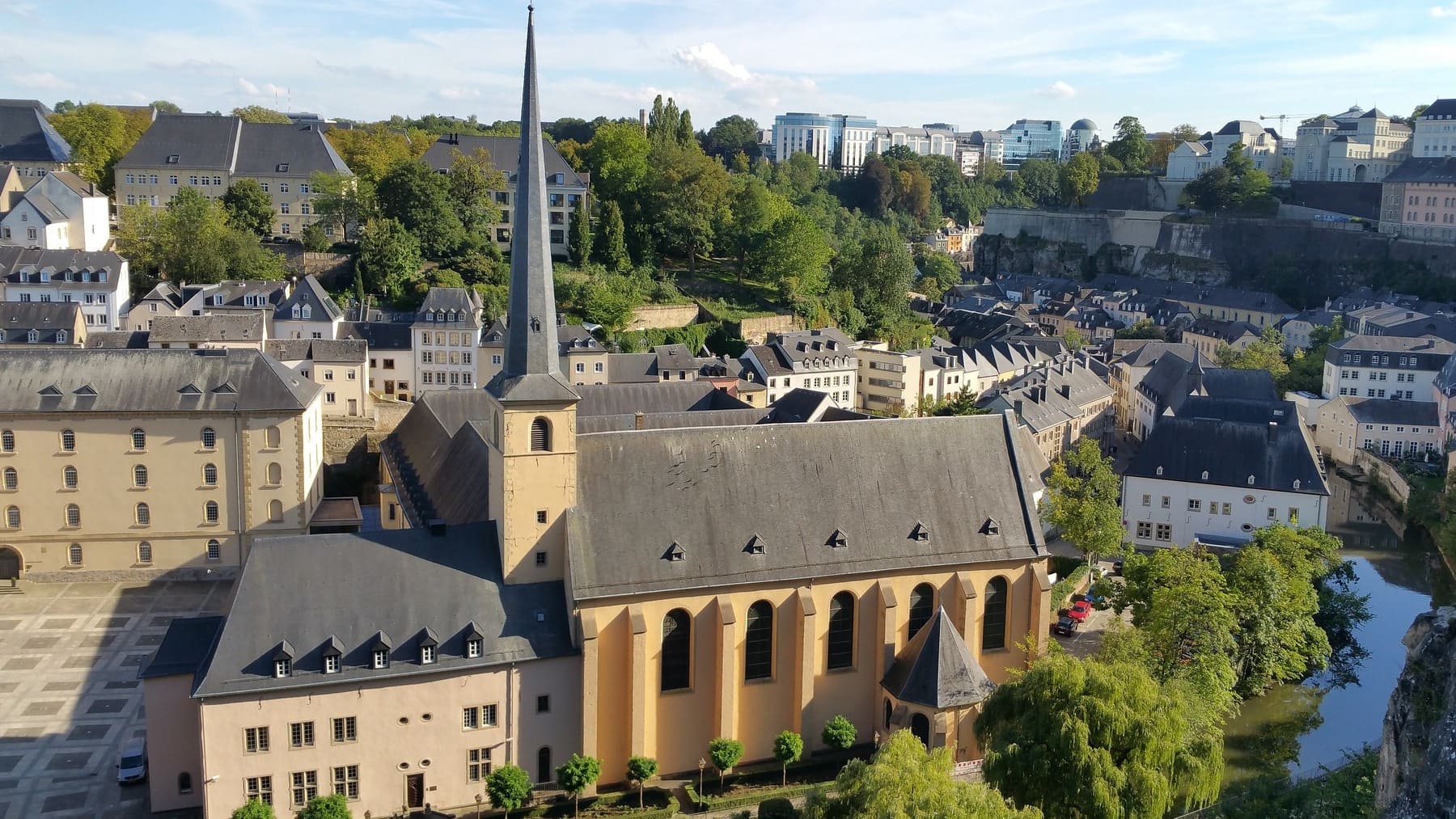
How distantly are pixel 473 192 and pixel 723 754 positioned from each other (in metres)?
66.1

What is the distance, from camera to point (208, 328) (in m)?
68.2

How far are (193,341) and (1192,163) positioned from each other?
135524 mm

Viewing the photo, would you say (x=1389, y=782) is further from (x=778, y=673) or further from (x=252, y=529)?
(x=252, y=529)

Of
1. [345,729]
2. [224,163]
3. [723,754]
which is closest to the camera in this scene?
[345,729]

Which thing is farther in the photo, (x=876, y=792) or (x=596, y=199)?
(x=596, y=199)

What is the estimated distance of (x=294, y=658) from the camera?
30.1 metres

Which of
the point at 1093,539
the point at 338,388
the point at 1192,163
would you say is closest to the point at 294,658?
the point at 1093,539

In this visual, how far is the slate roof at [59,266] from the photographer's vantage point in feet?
238

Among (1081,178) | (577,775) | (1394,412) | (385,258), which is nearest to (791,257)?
(385,258)

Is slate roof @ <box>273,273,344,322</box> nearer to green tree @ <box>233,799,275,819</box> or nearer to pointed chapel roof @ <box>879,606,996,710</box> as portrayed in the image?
green tree @ <box>233,799,275,819</box>

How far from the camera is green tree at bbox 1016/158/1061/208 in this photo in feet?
611

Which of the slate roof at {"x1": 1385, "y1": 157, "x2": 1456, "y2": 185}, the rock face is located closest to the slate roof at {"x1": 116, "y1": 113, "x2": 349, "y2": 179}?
the rock face

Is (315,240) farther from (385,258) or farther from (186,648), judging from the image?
(186,648)

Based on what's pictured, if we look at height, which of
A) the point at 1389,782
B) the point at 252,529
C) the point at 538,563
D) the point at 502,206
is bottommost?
the point at 252,529
